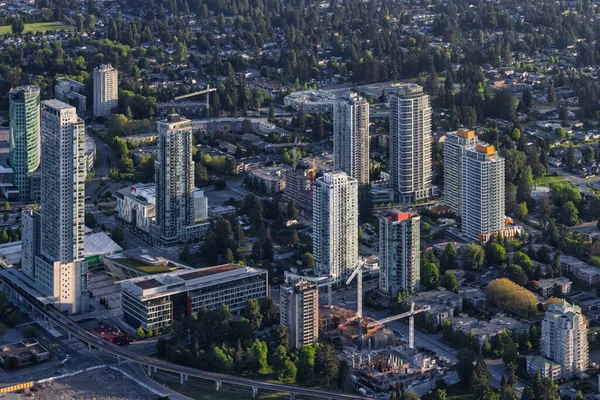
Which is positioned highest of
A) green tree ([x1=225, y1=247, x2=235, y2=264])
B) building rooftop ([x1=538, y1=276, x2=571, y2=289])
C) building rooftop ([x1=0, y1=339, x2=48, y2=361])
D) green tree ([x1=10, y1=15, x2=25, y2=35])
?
green tree ([x1=10, y1=15, x2=25, y2=35])

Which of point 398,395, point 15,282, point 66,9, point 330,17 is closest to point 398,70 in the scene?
point 330,17

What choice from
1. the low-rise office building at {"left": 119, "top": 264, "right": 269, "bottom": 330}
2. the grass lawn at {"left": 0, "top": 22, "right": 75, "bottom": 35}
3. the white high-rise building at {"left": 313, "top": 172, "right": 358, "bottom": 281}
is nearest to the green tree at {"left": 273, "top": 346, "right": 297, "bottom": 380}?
the low-rise office building at {"left": 119, "top": 264, "right": 269, "bottom": 330}

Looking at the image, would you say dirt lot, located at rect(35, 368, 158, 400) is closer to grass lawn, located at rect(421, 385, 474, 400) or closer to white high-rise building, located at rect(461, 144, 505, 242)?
grass lawn, located at rect(421, 385, 474, 400)

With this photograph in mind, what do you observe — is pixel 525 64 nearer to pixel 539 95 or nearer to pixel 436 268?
pixel 539 95

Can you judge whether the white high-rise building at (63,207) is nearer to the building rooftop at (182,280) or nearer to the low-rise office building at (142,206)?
the building rooftop at (182,280)

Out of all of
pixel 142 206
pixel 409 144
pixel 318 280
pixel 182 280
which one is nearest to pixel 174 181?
pixel 142 206

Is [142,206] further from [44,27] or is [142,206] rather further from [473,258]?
[44,27]

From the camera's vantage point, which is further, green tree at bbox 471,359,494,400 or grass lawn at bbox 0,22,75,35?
grass lawn at bbox 0,22,75,35
